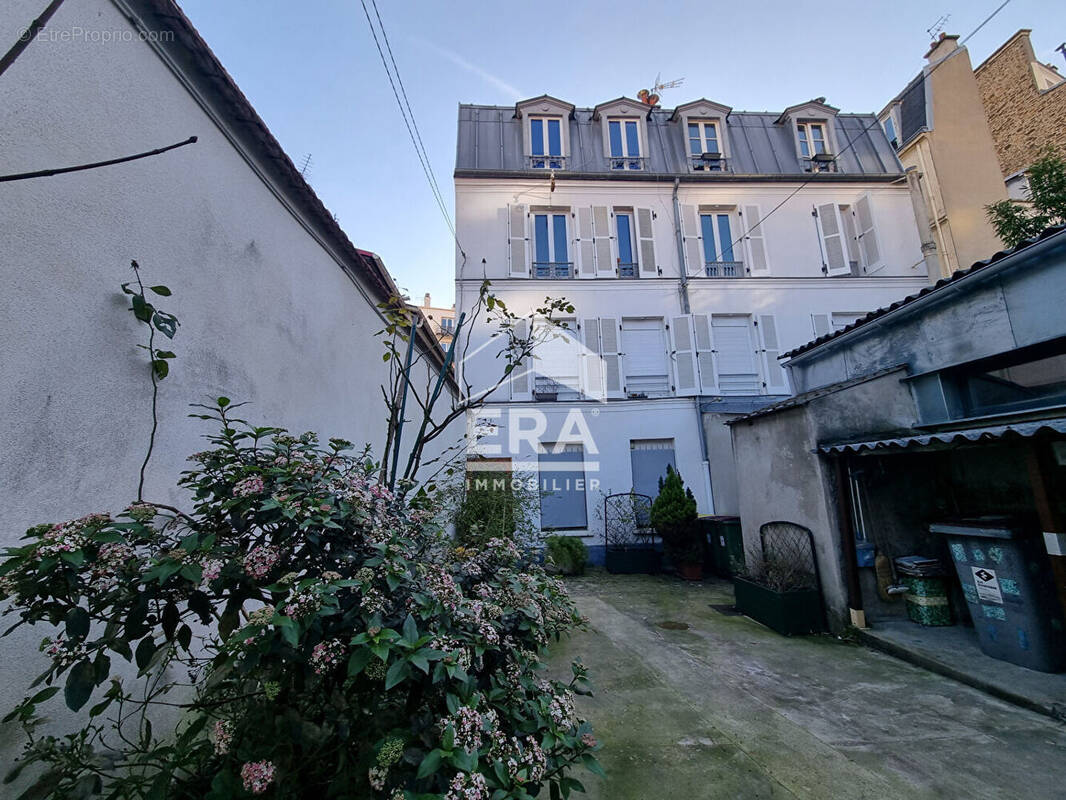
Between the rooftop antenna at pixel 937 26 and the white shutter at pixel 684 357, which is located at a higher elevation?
the rooftop antenna at pixel 937 26

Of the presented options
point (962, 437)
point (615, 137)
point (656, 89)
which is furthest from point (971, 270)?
point (656, 89)

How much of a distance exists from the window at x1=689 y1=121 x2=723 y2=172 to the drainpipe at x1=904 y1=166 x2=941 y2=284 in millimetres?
4448

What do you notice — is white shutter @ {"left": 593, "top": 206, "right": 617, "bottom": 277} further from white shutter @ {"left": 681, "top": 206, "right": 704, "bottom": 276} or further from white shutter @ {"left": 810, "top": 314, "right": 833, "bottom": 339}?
white shutter @ {"left": 810, "top": 314, "right": 833, "bottom": 339}

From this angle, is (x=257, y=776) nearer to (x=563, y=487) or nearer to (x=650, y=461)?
(x=563, y=487)

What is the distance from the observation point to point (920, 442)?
3.42 m

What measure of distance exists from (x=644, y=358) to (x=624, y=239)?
3025mm

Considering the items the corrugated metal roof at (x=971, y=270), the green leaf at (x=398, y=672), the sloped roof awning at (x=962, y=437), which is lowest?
the green leaf at (x=398, y=672)

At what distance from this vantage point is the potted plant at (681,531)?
6.92 metres

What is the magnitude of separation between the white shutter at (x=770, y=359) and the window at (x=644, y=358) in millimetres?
2207

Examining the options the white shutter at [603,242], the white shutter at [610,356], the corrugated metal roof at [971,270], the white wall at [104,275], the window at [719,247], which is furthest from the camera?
the window at [719,247]

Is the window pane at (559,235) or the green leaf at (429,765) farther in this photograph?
the window pane at (559,235)

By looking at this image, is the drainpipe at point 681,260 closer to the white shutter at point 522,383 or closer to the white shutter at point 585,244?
the white shutter at point 585,244

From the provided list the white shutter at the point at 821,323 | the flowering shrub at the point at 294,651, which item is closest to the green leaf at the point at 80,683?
the flowering shrub at the point at 294,651

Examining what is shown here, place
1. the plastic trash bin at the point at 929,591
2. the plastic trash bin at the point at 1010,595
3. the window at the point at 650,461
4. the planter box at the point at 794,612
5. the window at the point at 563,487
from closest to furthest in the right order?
the plastic trash bin at the point at 1010,595 < the plastic trash bin at the point at 929,591 < the planter box at the point at 794,612 < the window at the point at 563,487 < the window at the point at 650,461
